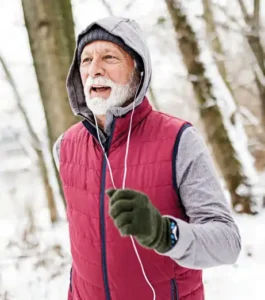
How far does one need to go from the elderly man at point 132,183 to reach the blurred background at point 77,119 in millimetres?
406

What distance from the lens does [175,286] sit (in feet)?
4.82

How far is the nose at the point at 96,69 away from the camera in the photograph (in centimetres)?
158

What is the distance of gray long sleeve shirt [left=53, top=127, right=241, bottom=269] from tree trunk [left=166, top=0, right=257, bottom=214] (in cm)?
411

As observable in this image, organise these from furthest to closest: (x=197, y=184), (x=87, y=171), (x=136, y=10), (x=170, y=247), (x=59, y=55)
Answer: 1. (x=136, y=10)
2. (x=59, y=55)
3. (x=87, y=171)
4. (x=197, y=184)
5. (x=170, y=247)

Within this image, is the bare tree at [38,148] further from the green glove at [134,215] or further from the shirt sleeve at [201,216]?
the green glove at [134,215]

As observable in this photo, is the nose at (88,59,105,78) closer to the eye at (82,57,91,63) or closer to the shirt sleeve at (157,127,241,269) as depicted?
the eye at (82,57,91,63)

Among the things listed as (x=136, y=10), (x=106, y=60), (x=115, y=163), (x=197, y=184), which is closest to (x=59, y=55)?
(x=106, y=60)

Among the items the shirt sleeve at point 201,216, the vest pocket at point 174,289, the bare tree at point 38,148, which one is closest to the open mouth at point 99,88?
the shirt sleeve at point 201,216

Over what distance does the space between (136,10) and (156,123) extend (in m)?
6.93

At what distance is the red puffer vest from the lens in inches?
56.1

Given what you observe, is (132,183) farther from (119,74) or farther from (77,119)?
(77,119)

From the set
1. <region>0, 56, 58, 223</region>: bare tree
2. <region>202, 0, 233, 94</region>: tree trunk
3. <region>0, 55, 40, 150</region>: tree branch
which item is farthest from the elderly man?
<region>0, 55, 40, 150</region>: tree branch

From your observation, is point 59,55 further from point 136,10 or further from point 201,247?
point 136,10

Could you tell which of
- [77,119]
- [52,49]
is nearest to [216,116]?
[77,119]
